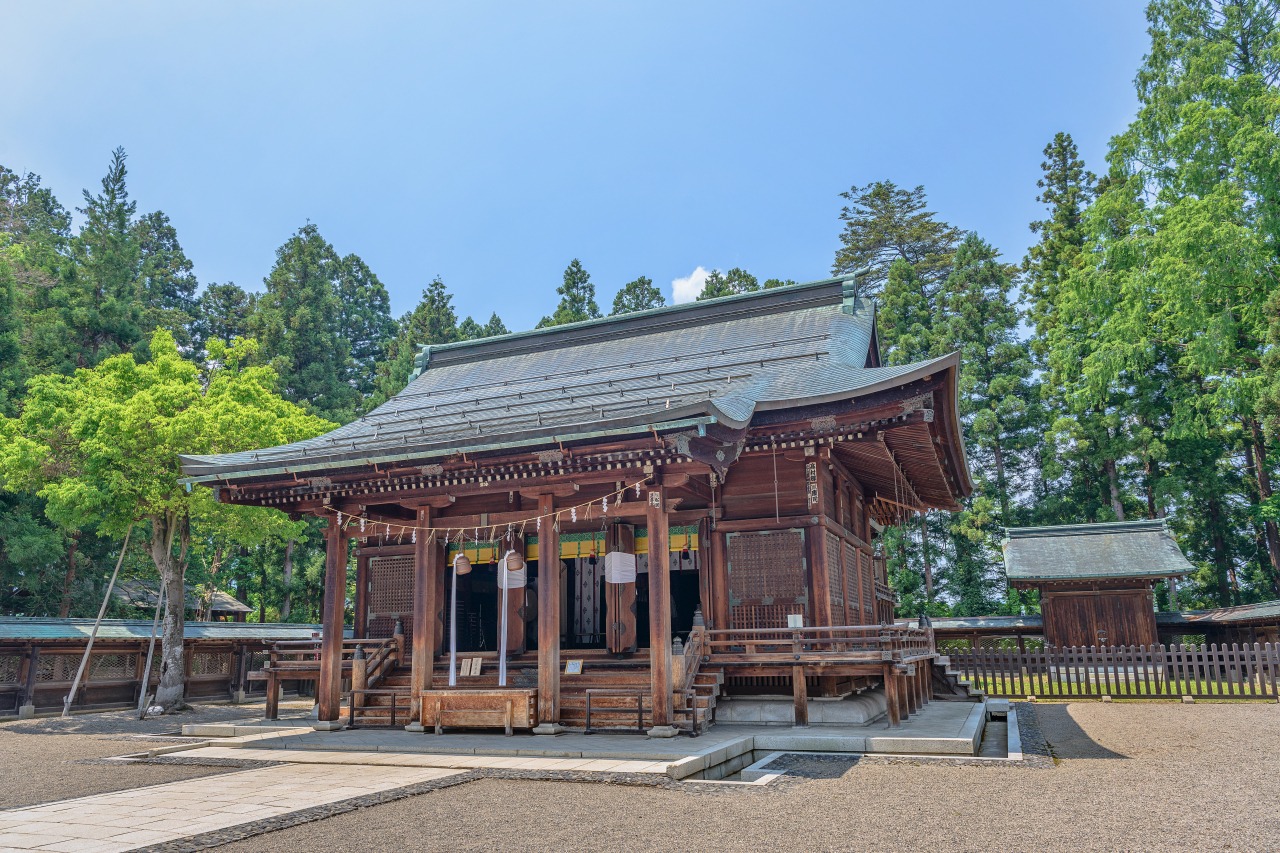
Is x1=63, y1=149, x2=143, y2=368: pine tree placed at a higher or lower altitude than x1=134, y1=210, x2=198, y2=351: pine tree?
lower

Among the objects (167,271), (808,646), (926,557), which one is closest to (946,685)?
(808,646)

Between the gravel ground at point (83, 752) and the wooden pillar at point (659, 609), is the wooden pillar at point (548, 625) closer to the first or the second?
the wooden pillar at point (659, 609)

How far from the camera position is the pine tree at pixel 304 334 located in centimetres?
4378

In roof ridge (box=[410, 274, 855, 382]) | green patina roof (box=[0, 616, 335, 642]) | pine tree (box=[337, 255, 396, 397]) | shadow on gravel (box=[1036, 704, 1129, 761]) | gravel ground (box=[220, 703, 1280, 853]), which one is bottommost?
shadow on gravel (box=[1036, 704, 1129, 761])

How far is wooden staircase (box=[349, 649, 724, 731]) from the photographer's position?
12.2 m

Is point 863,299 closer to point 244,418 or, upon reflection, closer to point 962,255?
point 244,418

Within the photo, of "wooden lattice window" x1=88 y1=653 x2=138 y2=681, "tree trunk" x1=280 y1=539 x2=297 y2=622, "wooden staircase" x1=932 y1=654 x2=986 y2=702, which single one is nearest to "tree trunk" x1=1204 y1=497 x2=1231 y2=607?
"wooden staircase" x1=932 y1=654 x2=986 y2=702

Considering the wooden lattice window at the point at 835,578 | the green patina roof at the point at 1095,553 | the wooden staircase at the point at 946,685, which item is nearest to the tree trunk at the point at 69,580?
the wooden lattice window at the point at 835,578

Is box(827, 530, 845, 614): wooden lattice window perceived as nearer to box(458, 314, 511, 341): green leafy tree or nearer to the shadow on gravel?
the shadow on gravel

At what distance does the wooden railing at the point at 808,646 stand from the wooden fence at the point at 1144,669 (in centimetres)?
677

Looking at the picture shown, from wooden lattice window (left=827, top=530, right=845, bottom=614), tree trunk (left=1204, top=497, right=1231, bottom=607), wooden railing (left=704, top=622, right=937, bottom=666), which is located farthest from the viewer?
tree trunk (left=1204, top=497, right=1231, bottom=607)

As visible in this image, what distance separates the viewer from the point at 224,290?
5319cm

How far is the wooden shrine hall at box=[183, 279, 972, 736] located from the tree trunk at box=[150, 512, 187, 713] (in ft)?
18.8

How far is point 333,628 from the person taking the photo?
576 inches
